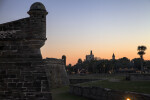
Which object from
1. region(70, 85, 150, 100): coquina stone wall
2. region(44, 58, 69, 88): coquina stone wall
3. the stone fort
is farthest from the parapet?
the stone fort

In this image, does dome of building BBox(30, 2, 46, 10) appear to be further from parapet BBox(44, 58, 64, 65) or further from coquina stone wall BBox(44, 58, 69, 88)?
parapet BBox(44, 58, 64, 65)

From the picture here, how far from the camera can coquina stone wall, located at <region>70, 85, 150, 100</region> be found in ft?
37.8

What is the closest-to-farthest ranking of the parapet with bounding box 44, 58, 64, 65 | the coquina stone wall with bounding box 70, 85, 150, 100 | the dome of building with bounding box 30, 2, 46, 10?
the dome of building with bounding box 30, 2, 46, 10
the coquina stone wall with bounding box 70, 85, 150, 100
the parapet with bounding box 44, 58, 64, 65

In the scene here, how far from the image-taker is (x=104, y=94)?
15336 millimetres

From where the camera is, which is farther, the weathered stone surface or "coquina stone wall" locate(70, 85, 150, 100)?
"coquina stone wall" locate(70, 85, 150, 100)

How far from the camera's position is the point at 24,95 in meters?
8.44

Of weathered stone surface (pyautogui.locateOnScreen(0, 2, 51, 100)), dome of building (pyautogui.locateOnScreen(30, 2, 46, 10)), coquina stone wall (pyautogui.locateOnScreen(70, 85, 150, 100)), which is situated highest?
dome of building (pyautogui.locateOnScreen(30, 2, 46, 10))

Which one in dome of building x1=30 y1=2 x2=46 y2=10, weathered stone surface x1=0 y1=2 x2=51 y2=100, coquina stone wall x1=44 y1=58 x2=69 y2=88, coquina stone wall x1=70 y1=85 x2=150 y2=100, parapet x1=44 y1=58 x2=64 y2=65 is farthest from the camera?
parapet x1=44 y1=58 x2=64 y2=65

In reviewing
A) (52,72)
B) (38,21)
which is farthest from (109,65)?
(38,21)

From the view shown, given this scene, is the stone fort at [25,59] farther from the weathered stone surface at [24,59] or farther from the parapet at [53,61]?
the parapet at [53,61]

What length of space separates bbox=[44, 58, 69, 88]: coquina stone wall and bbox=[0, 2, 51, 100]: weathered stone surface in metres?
21.4

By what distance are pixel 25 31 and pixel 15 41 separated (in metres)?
0.65

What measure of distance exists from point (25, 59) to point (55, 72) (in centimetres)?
2470

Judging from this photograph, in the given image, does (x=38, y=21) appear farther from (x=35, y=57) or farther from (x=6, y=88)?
(x=6, y=88)
